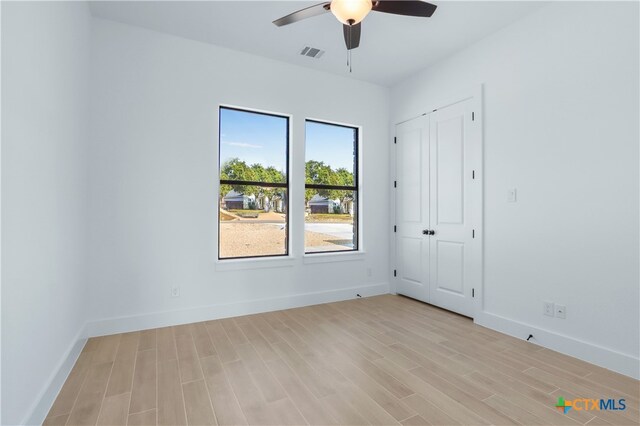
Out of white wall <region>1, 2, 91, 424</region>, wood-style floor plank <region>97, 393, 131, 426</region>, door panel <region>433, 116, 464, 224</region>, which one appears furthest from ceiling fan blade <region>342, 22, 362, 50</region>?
wood-style floor plank <region>97, 393, 131, 426</region>

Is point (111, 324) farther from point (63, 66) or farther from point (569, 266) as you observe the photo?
point (569, 266)

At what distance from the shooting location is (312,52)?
12.3 feet

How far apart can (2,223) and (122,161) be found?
6.37 feet

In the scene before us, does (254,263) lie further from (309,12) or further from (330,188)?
(309,12)

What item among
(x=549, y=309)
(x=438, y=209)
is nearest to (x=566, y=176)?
(x=549, y=309)

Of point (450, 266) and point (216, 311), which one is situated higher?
point (450, 266)

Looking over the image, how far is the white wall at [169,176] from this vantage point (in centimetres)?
309

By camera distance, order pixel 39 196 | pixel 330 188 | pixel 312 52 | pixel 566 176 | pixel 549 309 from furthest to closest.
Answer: pixel 330 188 → pixel 312 52 → pixel 549 309 → pixel 566 176 → pixel 39 196

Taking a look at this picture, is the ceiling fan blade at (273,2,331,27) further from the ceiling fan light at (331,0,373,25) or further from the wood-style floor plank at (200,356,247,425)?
the wood-style floor plank at (200,356,247,425)

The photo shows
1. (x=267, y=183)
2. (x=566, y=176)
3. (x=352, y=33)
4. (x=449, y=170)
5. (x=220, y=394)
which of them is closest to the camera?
(x=220, y=394)

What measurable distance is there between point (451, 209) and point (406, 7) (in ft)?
7.67

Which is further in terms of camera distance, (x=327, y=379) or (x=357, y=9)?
(x=327, y=379)

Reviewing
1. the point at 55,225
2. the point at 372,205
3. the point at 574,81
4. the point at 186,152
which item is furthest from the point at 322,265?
the point at 574,81

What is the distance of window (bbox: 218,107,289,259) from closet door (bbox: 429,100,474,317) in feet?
6.30
